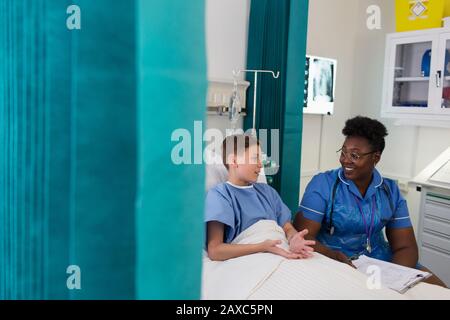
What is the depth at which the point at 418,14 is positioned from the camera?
3320mm

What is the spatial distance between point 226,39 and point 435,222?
2.06 m

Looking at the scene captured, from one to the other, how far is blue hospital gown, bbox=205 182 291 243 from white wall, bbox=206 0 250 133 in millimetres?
1038

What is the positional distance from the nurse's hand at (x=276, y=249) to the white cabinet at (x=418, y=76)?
232cm

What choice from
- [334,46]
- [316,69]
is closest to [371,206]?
[316,69]

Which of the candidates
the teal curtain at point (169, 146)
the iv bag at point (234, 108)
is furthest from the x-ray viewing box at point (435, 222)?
the teal curtain at point (169, 146)

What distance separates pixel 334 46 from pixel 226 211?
286 centimetres

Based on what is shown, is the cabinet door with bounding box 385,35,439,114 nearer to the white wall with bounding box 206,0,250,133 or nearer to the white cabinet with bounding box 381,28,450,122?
the white cabinet with bounding box 381,28,450,122

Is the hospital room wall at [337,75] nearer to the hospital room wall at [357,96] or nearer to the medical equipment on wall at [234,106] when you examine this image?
the hospital room wall at [357,96]

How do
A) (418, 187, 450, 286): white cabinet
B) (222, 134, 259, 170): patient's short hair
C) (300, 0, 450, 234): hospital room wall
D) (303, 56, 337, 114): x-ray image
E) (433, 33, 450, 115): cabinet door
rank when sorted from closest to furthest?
(222, 134, 259, 170): patient's short hair → (418, 187, 450, 286): white cabinet → (433, 33, 450, 115): cabinet door → (303, 56, 337, 114): x-ray image → (300, 0, 450, 234): hospital room wall

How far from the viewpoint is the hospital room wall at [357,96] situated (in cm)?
374

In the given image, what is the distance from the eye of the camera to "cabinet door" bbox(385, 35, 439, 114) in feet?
10.7

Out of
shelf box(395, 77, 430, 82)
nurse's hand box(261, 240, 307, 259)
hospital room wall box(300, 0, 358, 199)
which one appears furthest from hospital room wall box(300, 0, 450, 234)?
nurse's hand box(261, 240, 307, 259)

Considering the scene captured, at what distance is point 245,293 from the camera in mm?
1269

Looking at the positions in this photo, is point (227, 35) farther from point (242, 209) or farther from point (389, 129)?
point (389, 129)
